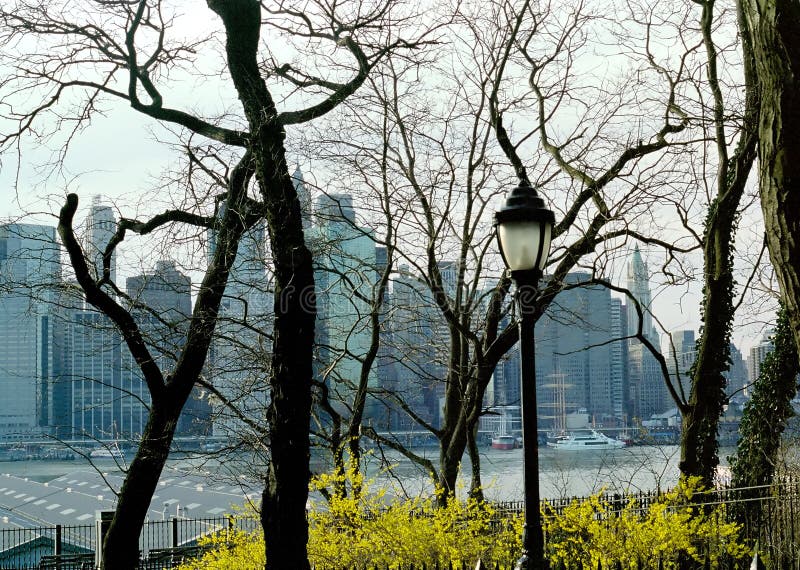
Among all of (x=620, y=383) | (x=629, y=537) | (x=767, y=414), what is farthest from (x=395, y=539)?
(x=620, y=383)

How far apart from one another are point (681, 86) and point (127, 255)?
24.1 ft

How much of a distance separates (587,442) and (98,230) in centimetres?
5026

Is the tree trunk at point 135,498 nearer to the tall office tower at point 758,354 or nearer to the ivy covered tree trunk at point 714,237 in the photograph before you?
the ivy covered tree trunk at point 714,237

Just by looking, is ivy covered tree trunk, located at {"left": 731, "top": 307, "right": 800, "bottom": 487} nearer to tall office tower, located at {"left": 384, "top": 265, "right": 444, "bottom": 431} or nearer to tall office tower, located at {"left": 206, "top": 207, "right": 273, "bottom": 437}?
tall office tower, located at {"left": 384, "top": 265, "right": 444, "bottom": 431}

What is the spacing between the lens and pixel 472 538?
23.8ft

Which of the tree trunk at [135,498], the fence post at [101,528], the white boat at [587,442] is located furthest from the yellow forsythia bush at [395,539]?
the white boat at [587,442]

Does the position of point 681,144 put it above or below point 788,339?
above

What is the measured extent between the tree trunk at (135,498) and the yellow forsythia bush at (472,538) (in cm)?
97

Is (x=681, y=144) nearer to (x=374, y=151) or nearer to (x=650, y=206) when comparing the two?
(x=650, y=206)

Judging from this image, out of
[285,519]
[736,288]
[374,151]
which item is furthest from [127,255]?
[736,288]

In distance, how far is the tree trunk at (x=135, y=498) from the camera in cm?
738

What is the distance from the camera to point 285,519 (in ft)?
19.1

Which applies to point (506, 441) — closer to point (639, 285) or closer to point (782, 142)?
point (639, 285)

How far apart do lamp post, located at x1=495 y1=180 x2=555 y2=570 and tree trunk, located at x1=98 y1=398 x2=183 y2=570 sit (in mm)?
3677
